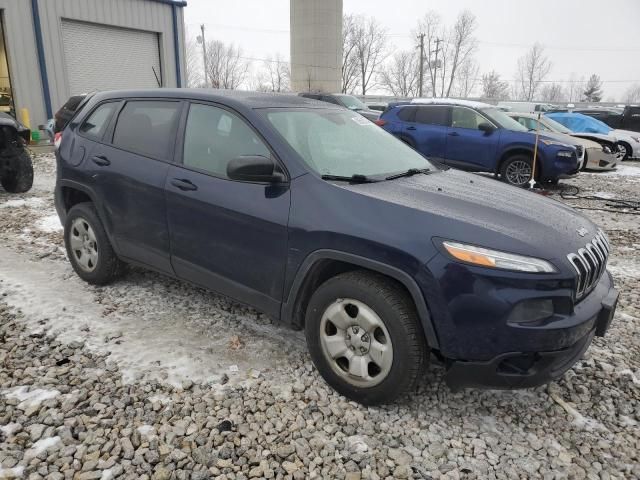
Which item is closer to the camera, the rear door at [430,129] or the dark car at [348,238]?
the dark car at [348,238]

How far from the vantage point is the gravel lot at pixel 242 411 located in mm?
2395

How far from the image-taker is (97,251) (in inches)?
163

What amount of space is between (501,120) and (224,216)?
341 inches

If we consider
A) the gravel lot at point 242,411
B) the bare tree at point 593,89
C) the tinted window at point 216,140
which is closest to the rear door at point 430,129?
the gravel lot at point 242,411

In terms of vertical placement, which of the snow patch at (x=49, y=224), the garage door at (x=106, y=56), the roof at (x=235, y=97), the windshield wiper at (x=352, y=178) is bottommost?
the snow patch at (x=49, y=224)

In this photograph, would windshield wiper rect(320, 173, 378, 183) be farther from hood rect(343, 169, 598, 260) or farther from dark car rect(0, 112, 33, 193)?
dark car rect(0, 112, 33, 193)

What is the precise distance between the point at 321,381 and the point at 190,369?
0.82 metres

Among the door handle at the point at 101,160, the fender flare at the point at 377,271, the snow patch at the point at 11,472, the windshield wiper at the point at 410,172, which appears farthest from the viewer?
the door handle at the point at 101,160

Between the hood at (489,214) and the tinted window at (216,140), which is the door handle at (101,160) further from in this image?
the hood at (489,214)


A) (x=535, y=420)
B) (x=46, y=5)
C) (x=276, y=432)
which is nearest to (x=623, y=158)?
(x=535, y=420)

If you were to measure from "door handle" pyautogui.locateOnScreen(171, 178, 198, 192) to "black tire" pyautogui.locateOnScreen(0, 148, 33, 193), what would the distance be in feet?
18.9

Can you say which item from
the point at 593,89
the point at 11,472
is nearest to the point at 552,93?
the point at 593,89

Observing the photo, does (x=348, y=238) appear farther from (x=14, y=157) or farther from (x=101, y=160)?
(x=14, y=157)

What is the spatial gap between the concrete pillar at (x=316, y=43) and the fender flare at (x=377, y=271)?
4577 centimetres
